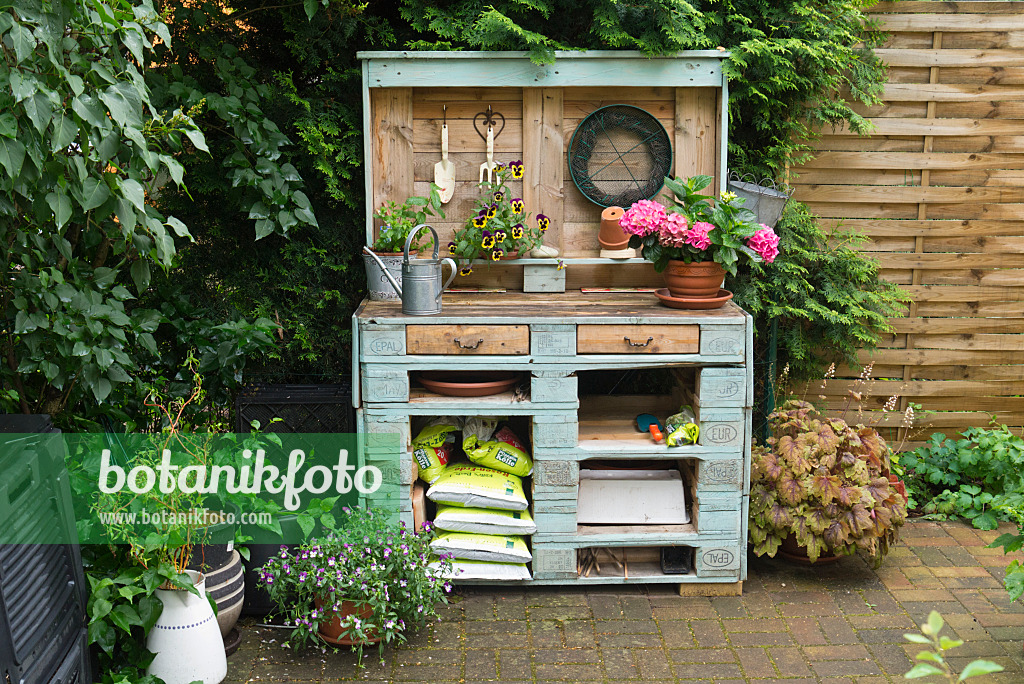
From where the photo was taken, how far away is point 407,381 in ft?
11.7

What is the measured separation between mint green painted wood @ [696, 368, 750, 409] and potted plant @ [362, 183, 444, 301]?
130 cm

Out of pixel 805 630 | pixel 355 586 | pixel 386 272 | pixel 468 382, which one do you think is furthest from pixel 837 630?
pixel 386 272

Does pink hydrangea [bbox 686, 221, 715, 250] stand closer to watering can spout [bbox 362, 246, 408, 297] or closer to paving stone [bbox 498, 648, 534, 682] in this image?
watering can spout [bbox 362, 246, 408, 297]

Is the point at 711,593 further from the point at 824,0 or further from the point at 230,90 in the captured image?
the point at 230,90

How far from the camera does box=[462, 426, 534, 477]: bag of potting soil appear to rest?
375 cm

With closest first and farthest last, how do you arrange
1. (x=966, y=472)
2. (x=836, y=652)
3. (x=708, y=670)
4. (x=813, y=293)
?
(x=708, y=670) → (x=836, y=652) → (x=813, y=293) → (x=966, y=472)

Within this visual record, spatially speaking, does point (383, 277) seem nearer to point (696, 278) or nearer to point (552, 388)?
point (552, 388)

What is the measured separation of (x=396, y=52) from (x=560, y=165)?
841mm

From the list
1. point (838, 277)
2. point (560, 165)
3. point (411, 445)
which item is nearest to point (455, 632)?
point (411, 445)

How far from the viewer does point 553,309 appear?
3.66 m

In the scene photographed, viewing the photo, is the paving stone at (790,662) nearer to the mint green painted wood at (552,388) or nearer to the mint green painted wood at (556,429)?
the mint green painted wood at (556,429)

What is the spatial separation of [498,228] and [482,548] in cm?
130

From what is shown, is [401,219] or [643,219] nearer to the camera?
[643,219]

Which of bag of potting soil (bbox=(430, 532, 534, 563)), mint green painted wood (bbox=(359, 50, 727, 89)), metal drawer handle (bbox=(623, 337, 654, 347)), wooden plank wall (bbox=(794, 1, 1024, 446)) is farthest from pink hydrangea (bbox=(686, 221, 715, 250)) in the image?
bag of potting soil (bbox=(430, 532, 534, 563))
